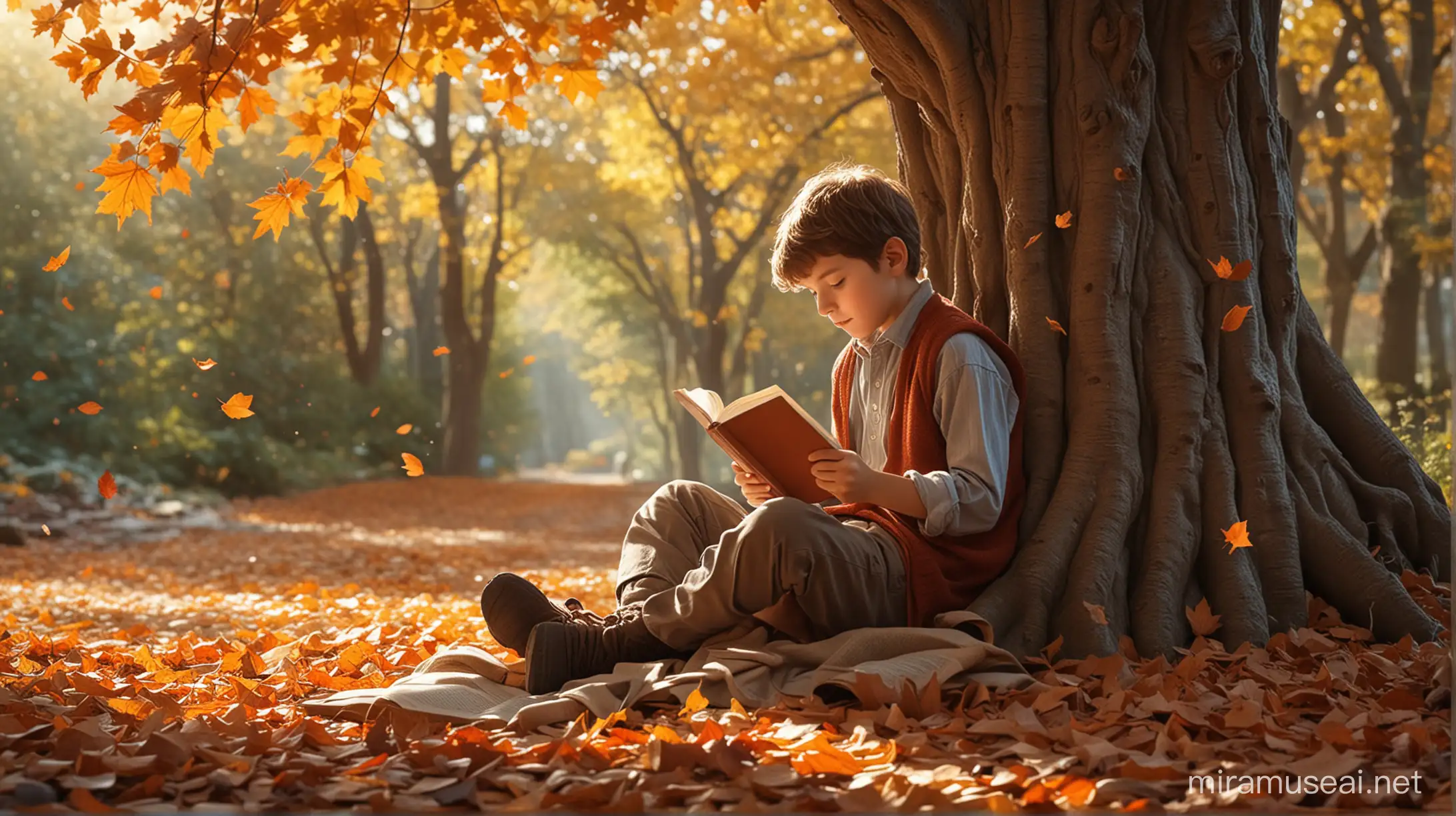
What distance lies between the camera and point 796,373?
31391mm

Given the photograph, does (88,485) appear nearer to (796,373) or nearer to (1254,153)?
(1254,153)

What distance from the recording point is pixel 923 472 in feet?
10.4

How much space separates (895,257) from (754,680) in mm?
1274

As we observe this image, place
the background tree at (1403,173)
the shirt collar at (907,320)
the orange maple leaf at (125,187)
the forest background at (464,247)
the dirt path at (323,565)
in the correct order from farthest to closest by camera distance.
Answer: the forest background at (464,247) < the background tree at (1403,173) < the dirt path at (323,565) < the orange maple leaf at (125,187) < the shirt collar at (907,320)

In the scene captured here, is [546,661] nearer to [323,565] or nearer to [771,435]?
[771,435]

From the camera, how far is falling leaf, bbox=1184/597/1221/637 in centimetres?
321

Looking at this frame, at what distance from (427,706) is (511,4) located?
9.96 feet

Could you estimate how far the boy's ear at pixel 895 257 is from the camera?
328 centimetres

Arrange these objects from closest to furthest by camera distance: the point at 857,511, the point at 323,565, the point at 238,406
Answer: the point at 857,511 → the point at 238,406 → the point at 323,565

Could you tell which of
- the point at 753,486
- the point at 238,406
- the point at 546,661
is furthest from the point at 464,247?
the point at 546,661

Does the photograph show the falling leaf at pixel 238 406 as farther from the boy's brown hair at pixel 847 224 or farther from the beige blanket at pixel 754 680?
the boy's brown hair at pixel 847 224

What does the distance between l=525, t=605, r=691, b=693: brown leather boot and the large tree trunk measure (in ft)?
3.02

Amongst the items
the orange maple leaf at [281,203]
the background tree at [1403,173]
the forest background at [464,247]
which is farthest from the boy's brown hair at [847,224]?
the background tree at [1403,173]

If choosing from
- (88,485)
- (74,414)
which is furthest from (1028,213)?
(74,414)
